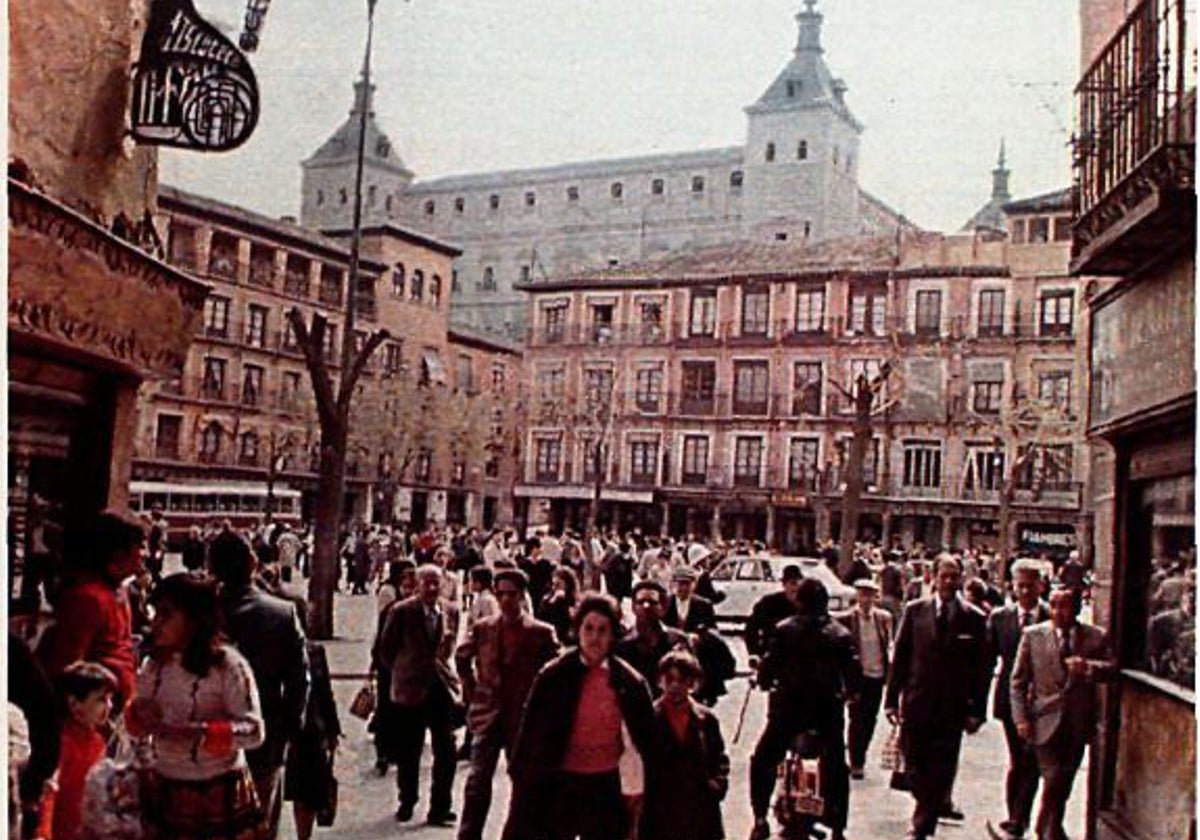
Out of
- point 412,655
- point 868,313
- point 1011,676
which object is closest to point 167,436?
point 412,655

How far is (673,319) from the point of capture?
5340 millimetres

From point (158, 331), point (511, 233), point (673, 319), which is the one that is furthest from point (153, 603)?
point (673, 319)

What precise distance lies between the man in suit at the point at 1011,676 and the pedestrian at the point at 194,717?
2.19 metres

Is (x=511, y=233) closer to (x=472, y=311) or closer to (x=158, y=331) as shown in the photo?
(x=472, y=311)

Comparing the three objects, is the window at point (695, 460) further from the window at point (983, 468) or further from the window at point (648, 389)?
the window at point (983, 468)

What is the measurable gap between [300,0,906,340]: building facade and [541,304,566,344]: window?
0.08 metres

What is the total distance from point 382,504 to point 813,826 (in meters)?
1.61

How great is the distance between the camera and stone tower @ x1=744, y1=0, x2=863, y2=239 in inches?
167

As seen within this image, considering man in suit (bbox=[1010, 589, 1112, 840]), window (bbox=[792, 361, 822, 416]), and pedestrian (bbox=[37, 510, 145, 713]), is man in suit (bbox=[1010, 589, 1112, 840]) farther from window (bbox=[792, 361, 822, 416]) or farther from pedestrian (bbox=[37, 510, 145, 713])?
pedestrian (bbox=[37, 510, 145, 713])

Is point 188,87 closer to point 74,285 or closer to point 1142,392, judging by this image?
point 74,285

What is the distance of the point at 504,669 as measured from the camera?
4.52 m

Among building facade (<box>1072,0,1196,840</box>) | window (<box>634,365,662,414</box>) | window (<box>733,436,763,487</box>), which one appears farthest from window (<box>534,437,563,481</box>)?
building facade (<box>1072,0,1196,840</box>)

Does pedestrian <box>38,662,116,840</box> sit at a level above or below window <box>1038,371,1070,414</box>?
below

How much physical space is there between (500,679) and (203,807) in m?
1.32
